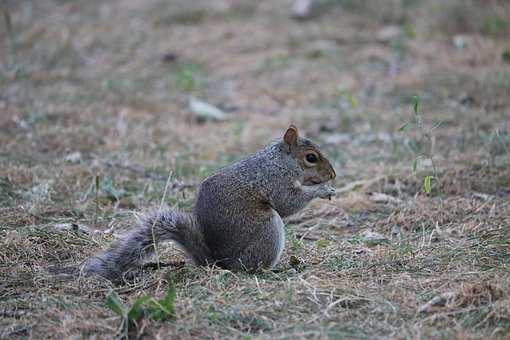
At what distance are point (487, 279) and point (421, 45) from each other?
18.5 feet

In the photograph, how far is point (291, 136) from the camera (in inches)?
150

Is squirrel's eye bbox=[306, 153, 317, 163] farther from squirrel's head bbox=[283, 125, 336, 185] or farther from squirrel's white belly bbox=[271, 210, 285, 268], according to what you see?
squirrel's white belly bbox=[271, 210, 285, 268]

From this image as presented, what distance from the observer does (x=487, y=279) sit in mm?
3135

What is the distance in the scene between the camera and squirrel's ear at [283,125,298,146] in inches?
149

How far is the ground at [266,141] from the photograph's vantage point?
302cm

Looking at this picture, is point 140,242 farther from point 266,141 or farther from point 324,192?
point 266,141

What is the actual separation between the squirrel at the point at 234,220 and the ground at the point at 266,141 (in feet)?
0.37

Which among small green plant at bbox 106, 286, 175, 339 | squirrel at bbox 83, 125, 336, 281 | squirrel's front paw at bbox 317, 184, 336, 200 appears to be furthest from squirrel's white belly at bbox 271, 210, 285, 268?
small green plant at bbox 106, 286, 175, 339

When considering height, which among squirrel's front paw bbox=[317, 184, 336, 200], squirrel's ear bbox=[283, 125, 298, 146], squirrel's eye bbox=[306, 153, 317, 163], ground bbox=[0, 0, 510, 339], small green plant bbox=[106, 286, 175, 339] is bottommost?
ground bbox=[0, 0, 510, 339]

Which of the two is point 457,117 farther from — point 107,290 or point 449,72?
point 107,290

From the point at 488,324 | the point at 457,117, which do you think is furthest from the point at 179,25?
the point at 488,324

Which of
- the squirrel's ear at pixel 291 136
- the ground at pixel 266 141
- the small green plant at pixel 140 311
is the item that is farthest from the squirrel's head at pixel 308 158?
the small green plant at pixel 140 311

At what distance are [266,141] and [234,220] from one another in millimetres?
2880

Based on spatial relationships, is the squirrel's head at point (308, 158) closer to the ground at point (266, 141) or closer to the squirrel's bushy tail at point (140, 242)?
the ground at point (266, 141)
